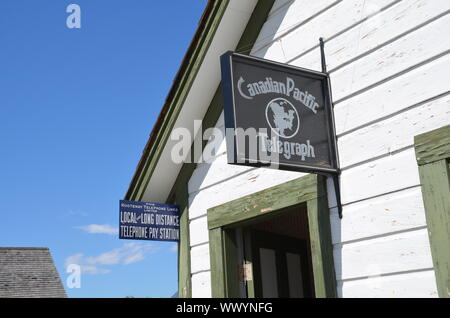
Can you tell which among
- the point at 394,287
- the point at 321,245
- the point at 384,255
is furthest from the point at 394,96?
the point at 394,287

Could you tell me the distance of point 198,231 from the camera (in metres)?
6.89

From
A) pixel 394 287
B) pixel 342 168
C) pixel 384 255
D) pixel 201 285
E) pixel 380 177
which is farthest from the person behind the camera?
pixel 201 285

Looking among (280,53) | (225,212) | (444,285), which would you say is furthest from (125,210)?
(444,285)

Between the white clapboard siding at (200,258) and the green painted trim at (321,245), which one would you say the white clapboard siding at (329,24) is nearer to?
the green painted trim at (321,245)

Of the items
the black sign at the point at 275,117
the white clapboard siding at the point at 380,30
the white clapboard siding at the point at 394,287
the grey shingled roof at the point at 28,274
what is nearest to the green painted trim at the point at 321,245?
Result: the white clapboard siding at the point at 394,287

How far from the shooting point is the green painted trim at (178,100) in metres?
6.50

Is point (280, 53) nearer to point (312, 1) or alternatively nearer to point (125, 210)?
point (312, 1)

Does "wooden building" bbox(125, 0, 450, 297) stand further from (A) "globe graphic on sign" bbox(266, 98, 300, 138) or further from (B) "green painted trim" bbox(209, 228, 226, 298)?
(A) "globe graphic on sign" bbox(266, 98, 300, 138)

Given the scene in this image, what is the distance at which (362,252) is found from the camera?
489 centimetres

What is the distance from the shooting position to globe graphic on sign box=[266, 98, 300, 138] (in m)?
4.76

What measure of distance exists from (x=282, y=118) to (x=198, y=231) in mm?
2507

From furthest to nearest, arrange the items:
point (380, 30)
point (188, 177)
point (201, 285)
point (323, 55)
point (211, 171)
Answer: point (188, 177)
point (211, 171)
point (201, 285)
point (323, 55)
point (380, 30)

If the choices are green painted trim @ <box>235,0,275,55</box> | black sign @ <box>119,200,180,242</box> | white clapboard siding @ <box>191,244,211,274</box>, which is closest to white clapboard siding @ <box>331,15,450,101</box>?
green painted trim @ <box>235,0,275,55</box>

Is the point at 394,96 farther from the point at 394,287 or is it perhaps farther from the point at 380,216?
the point at 394,287
